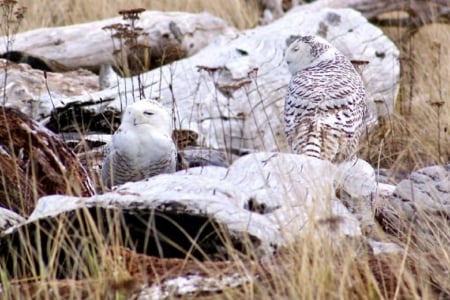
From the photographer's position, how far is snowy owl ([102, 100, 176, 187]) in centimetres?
662

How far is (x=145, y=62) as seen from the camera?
31.9ft

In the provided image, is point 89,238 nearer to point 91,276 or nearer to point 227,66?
point 91,276

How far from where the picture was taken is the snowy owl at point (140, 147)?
21.7 ft

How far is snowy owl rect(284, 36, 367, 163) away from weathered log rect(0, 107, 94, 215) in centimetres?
127

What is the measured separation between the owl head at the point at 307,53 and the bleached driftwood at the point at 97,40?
6.97 ft

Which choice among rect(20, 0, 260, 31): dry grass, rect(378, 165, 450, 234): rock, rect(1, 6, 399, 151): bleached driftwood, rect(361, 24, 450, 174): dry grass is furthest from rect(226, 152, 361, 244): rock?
rect(20, 0, 260, 31): dry grass

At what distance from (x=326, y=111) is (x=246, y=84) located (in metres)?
1.09

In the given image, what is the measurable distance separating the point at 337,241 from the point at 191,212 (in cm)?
61

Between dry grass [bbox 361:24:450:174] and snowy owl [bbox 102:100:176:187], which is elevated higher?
snowy owl [bbox 102:100:176:187]

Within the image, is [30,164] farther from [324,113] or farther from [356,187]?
[324,113]

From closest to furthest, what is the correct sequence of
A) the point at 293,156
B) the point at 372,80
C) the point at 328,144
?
the point at 293,156 < the point at 328,144 < the point at 372,80

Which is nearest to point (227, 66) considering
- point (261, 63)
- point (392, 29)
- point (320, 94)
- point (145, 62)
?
point (261, 63)

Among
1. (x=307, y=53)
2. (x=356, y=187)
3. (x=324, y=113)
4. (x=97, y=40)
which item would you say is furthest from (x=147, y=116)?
(x=97, y=40)

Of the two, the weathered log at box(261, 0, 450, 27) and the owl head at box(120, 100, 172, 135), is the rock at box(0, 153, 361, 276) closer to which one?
the owl head at box(120, 100, 172, 135)
